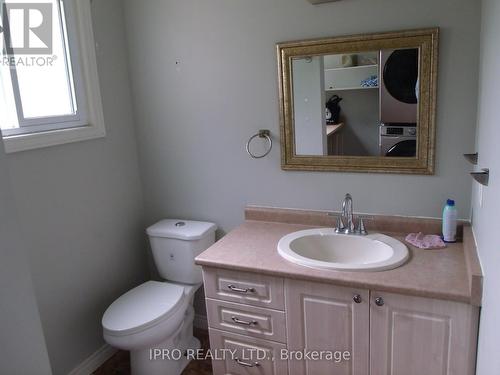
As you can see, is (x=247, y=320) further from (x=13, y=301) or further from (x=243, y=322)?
(x=13, y=301)

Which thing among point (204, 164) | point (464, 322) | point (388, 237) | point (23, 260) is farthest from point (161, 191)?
point (464, 322)

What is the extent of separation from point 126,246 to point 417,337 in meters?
1.71

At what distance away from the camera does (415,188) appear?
6.09ft

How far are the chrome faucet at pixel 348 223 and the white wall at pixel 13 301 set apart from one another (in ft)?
4.40

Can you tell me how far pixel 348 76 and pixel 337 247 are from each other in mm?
797

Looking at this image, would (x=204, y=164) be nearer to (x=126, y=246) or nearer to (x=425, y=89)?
(x=126, y=246)

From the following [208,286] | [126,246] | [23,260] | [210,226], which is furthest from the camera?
[126,246]

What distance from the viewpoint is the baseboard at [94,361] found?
221cm

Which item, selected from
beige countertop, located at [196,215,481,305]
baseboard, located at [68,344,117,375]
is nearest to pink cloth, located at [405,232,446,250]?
beige countertop, located at [196,215,481,305]

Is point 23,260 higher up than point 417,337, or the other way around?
point 23,260

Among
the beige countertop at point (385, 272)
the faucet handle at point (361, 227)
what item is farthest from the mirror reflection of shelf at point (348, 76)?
the beige countertop at point (385, 272)

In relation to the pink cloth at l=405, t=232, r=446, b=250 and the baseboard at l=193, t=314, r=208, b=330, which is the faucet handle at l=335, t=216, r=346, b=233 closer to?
the pink cloth at l=405, t=232, r=446, b=250

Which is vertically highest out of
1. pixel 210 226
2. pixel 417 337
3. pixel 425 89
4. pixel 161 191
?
pixel 425 89

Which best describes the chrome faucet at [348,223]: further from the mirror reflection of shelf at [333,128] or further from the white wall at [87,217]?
the white wall at [87,217]
